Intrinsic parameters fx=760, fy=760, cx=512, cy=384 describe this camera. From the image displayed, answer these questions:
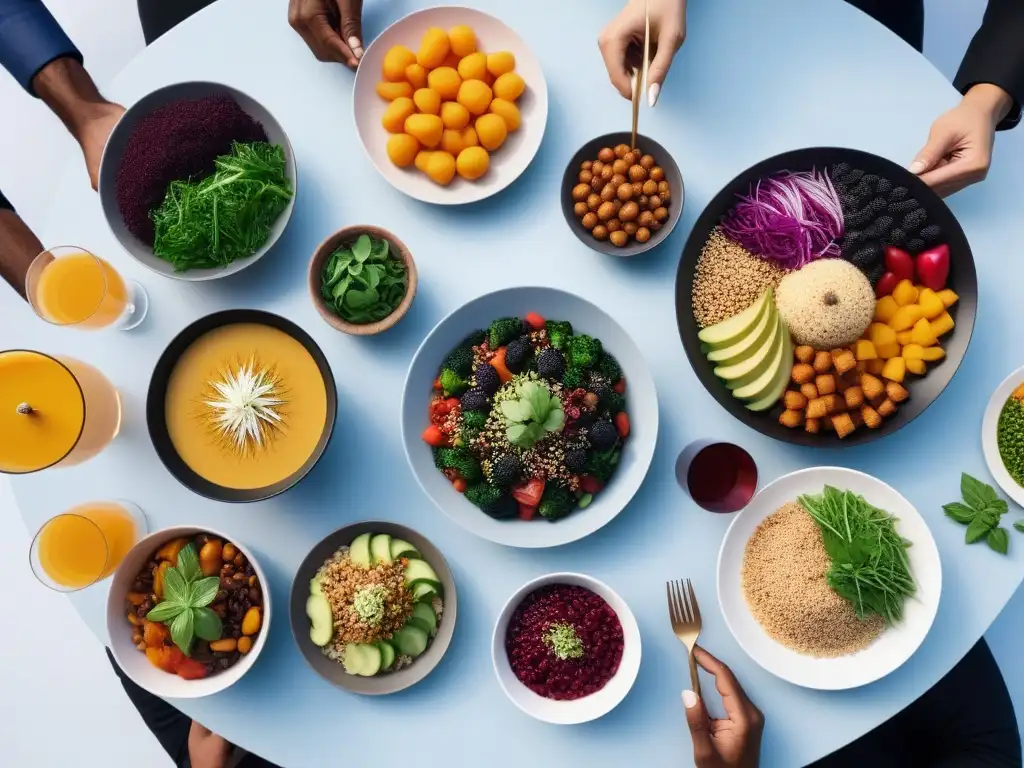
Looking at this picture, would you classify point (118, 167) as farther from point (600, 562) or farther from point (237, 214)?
point (600, 562)

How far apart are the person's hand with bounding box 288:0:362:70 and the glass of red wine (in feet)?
4.04

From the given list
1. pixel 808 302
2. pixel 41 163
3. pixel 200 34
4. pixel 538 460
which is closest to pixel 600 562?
pixel 538 460

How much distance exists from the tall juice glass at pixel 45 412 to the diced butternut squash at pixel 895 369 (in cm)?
177

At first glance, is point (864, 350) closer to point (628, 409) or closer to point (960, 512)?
point (960, 512)

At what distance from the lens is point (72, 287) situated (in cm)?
173

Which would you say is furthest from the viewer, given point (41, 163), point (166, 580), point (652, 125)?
point (41, 163)

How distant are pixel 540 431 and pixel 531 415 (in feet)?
0.18

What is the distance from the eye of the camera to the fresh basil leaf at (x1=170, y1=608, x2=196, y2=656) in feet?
5.35

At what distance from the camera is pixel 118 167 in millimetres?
1771

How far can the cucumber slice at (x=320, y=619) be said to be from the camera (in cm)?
168

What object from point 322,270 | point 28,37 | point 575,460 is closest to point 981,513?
point 575,460

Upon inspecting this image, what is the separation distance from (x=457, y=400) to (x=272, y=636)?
2.31ft

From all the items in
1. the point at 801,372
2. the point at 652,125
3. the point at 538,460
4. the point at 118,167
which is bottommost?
the point at 801,372

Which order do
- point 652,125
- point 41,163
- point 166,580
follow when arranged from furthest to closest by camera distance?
point 41,163 → point 652,125 → point 166,580
